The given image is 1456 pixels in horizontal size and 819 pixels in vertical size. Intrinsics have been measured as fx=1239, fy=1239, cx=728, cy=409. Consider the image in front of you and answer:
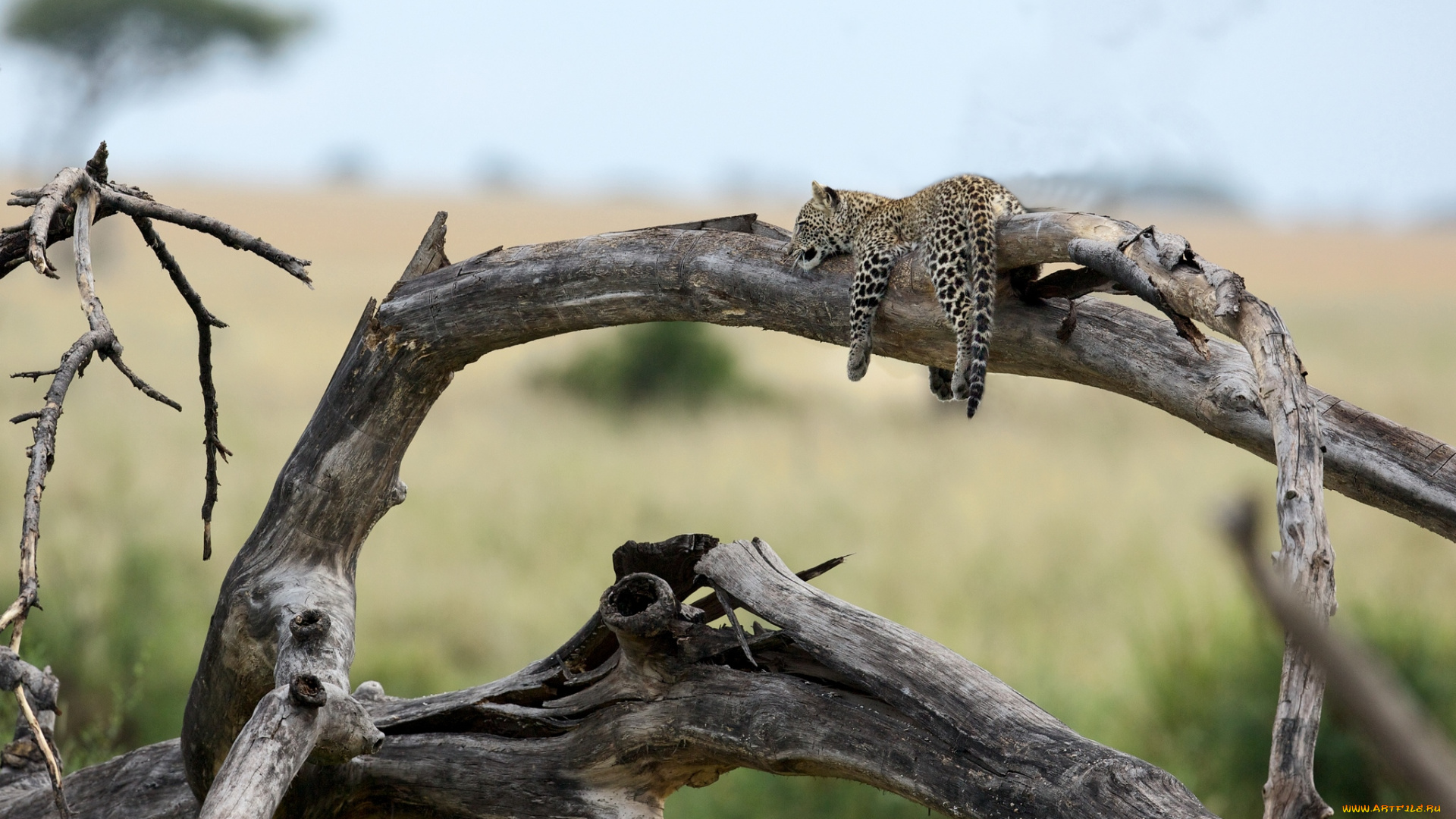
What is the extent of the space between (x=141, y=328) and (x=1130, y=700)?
1825 centimetres

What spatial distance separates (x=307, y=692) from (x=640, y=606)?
85 cm

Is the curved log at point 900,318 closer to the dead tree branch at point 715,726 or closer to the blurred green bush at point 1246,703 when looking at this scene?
the dead tree branch at point 715,726

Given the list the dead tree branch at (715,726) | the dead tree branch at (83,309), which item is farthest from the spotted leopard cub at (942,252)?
the dead tree branch at (83,309)

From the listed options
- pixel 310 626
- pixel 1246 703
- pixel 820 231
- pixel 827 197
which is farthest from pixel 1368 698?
pixel 1246 703

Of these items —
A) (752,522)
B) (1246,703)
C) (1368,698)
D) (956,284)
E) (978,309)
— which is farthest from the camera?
(752,522)

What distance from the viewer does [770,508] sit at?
13.4m

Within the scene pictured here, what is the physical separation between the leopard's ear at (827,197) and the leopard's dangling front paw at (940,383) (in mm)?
994

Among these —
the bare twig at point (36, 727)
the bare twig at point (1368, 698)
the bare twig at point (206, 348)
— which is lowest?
the bare twig at point (1368, 698)

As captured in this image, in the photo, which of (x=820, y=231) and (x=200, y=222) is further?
(x=820, y=231)

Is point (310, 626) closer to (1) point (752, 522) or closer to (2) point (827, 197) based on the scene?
(2) point (827, 197)

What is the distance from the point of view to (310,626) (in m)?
2.79

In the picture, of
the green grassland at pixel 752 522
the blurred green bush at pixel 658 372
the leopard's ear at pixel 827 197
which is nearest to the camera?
the leopard's ear at pixel 827 197

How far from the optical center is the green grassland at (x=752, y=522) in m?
7.64

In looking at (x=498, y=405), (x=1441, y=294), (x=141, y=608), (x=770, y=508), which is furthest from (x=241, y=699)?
(x=1441, y=294)
